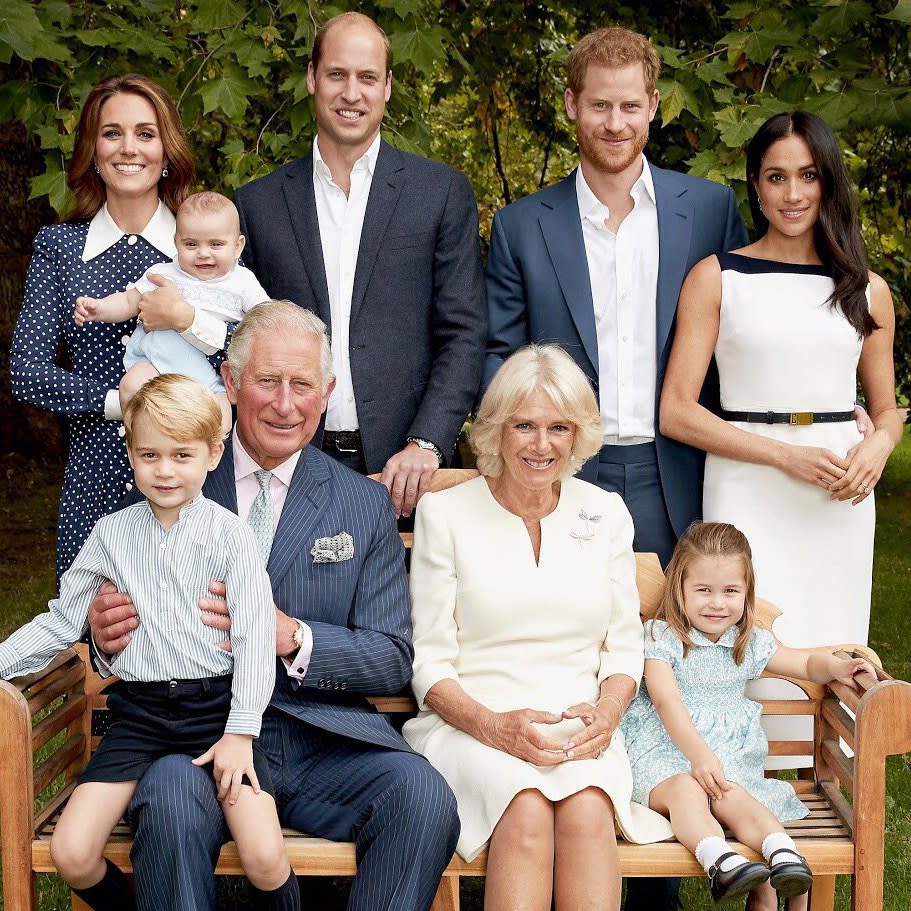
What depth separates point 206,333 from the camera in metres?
3.47

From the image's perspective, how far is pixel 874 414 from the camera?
390cm

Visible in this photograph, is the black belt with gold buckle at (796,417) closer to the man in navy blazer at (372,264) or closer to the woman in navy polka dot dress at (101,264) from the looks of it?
the man in navy blazer at (372,264)

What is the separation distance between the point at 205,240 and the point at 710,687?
5.89 feet

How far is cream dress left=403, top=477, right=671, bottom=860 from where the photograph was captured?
10.7 feet

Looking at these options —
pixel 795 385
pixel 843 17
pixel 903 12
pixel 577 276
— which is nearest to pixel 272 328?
pixel 577 276

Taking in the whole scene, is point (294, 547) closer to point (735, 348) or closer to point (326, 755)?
point (326, 755)

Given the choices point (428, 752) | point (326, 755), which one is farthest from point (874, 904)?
point (326, 755)

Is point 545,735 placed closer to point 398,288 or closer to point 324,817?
point 324,817

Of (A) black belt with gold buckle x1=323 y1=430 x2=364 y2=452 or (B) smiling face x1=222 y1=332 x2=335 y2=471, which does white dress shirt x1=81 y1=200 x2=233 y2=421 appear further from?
(A) black belt with gold buckle x1=323 y1=430 x2=364 y2=452

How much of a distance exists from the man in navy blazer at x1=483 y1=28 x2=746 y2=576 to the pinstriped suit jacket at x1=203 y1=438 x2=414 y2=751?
2.67 feet

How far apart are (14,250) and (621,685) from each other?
7.27 metres

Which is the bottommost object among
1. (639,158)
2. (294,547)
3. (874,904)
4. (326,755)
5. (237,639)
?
(874,904)

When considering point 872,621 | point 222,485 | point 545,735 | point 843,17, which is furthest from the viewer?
point 872,621

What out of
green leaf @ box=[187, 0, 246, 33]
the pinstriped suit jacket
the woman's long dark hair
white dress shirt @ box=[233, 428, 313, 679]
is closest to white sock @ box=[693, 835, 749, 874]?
the pinstriped suit jacket
